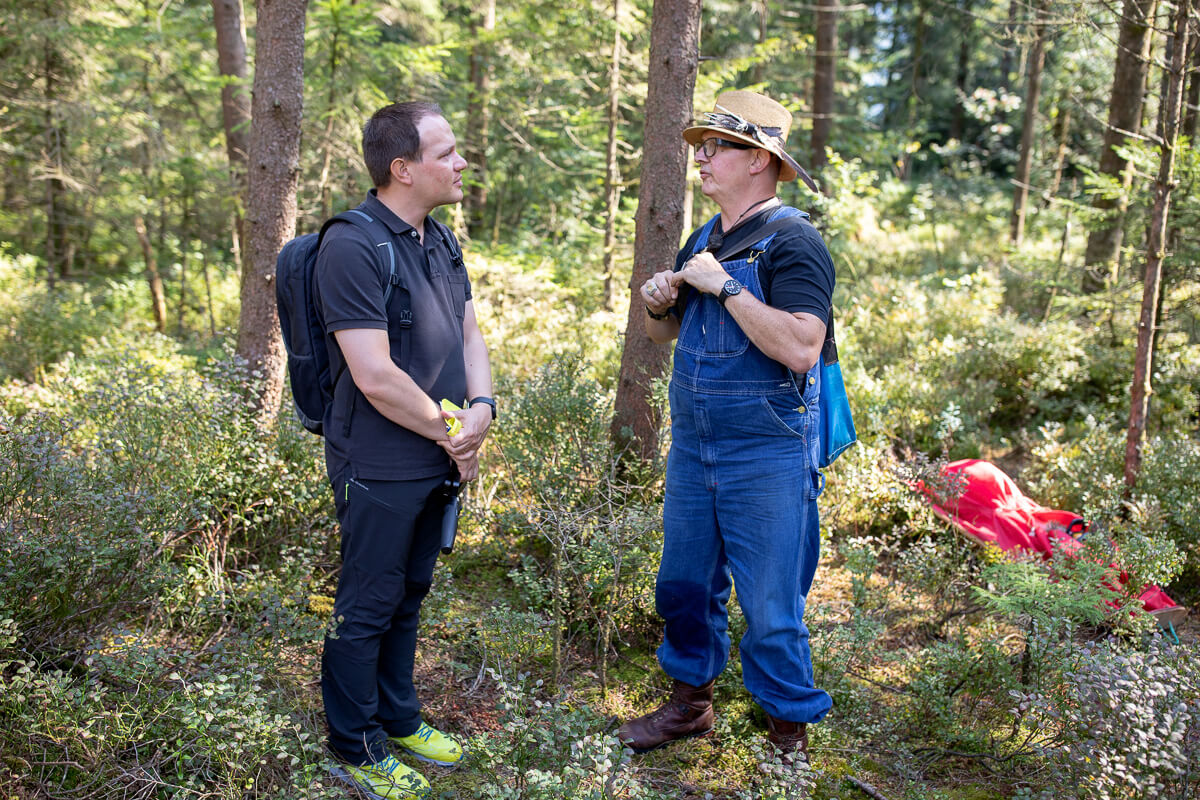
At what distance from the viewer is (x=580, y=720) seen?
273 cm

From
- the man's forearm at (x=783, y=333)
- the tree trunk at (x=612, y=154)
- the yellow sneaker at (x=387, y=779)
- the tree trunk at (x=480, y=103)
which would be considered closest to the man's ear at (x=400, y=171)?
the man's forearm at (x=783, y=333)

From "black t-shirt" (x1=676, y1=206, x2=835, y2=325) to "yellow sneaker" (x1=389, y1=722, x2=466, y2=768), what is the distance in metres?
2.02

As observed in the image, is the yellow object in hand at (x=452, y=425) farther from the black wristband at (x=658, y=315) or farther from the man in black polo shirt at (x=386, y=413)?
the black wristband at (x=658, y=315)

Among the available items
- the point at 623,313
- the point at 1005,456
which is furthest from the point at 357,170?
the point at 1005,456

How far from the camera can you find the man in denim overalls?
8.86 ft

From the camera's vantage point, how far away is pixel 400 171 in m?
2.72

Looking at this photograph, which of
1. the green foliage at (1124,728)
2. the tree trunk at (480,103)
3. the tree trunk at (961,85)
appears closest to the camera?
the green foliage at (1124,728)

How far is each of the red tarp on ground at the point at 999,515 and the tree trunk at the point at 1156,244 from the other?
86 centimetres

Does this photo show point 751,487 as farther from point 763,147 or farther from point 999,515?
point 999,515

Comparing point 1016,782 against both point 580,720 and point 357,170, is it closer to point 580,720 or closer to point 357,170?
point 580,720

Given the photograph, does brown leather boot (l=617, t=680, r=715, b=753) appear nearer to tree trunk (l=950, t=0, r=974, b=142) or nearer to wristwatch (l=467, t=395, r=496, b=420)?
wristwatch (l=467, t=395, r=496, b=420)

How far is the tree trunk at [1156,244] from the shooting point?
476 cm

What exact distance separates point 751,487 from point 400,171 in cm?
160

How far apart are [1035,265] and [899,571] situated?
266 inches
